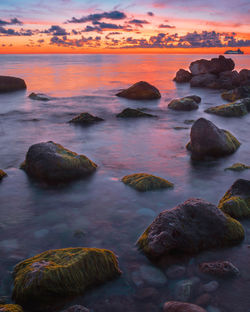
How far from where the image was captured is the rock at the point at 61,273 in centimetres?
428

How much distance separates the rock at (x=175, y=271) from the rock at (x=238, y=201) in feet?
7.03

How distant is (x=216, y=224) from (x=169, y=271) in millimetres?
1304

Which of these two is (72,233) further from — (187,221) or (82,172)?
(82,172)

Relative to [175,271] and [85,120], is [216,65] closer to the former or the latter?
[85,120]

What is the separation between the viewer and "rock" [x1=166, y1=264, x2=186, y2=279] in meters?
4.84

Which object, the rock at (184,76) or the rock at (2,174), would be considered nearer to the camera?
the rock at (2,174)

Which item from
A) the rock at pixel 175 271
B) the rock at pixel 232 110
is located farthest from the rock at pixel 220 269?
the rock at pixel 232 110

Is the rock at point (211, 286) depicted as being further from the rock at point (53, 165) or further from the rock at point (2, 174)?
the rock at point (2, 174)

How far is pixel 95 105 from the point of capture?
82.8 ft

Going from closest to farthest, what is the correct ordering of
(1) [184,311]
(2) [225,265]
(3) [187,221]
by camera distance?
(1) [184,311] → (2) [225,265] → (3) [187,221]

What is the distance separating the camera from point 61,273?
174 inches

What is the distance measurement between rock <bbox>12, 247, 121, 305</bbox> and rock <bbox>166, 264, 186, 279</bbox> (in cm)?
77

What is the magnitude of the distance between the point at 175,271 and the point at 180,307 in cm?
93

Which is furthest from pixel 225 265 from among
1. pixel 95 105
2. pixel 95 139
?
pixel 95 105
